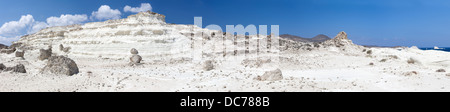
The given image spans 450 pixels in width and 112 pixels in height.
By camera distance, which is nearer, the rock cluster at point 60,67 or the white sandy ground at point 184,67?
the white sandy ground at point 184,67

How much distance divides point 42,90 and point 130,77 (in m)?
3.54

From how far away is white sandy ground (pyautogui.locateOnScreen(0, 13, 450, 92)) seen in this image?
9.43 m

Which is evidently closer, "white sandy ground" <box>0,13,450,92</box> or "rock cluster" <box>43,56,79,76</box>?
"white sandy ground" <box>0,13,450,92</box>

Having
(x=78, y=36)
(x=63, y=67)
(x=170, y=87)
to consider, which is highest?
(x=78, y=36)

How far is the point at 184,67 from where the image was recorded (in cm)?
1661

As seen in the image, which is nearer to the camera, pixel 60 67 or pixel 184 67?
pixel 60 67

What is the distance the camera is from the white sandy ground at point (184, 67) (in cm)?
943

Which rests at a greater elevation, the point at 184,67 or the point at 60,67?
the point at 60,67
